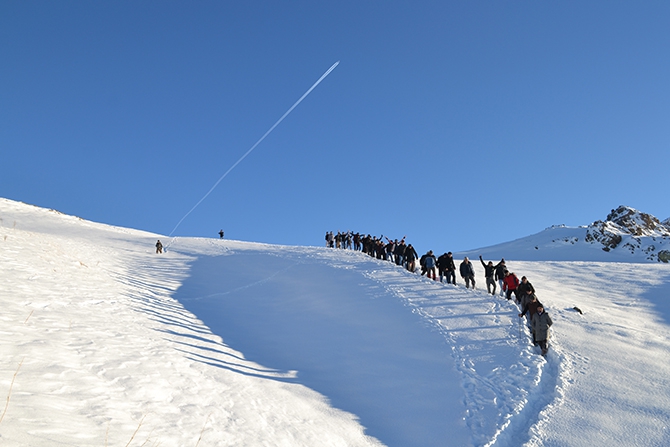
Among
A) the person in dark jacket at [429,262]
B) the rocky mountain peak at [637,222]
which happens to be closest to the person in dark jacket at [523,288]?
the person in dark jacket at [429,262]

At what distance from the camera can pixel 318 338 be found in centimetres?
1313

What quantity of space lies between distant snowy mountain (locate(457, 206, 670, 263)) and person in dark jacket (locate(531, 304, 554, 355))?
2628 cm

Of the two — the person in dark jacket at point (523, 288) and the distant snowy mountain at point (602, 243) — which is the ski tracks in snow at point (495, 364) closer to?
the person in dark jacket at point (523, 288)

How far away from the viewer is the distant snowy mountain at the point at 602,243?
33094 mm

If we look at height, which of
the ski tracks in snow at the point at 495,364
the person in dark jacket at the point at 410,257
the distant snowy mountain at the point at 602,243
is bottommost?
the ski tracks in snow at the point at 495,364

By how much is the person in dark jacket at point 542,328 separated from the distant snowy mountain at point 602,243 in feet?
86.2

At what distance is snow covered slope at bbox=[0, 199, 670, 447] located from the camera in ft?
20.5

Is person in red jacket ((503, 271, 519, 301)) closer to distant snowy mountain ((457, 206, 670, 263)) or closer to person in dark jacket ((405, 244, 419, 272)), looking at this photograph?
person in dark jacket ((405, 244, 419, 272))

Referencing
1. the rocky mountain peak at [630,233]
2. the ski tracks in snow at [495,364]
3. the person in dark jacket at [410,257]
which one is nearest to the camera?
the ski tracks in snow at [495,364]

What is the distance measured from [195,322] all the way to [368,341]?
6149mm

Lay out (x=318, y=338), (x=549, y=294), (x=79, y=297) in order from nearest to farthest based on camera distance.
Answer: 1. (x=79, y=297)
2. (x=318, y=338)
3. (x=549, y=294)

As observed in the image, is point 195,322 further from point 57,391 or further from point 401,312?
point 57,391

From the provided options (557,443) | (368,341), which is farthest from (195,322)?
(557,443)

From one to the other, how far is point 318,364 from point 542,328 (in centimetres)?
609
